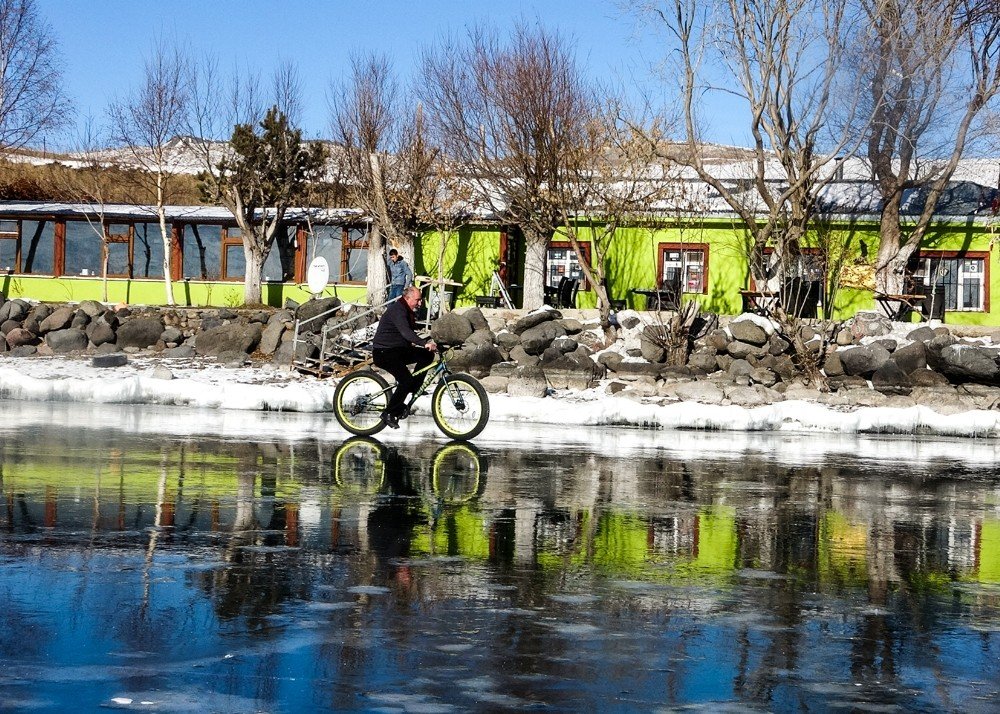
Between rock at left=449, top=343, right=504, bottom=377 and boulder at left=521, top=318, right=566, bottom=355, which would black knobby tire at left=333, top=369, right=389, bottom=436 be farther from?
boulder at left=521, top=318, right=566, bottom=355

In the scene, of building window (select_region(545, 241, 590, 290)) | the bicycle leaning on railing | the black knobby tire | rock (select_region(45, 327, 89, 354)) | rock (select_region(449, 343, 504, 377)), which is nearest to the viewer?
the bicycle leaning on railing

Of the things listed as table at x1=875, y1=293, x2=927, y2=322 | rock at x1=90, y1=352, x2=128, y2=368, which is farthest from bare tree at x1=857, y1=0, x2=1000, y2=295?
rock at x1=90, y1=352, x2=128, y2=368

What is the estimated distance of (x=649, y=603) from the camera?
6512 millimetres

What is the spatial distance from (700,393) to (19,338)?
69.2ft

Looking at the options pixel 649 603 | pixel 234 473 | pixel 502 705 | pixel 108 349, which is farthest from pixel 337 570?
pixel 108 349

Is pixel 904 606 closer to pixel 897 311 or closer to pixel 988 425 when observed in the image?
pixel 988 425

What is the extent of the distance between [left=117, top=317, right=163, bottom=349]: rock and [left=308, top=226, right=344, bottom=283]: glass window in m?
8.15

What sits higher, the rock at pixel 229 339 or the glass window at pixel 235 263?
the glass window at pixel 235 263

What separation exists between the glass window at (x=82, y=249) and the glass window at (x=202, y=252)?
3319 mm

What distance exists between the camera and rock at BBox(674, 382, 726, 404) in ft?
73.6

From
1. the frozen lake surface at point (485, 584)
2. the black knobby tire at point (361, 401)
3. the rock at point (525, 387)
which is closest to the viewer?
the frozen lake surface at point (485, 584)

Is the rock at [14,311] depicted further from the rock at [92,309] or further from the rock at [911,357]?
the rock at [911,357]

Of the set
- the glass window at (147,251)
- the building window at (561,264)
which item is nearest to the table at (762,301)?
the building window at (561,264)

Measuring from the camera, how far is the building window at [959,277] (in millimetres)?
36750
